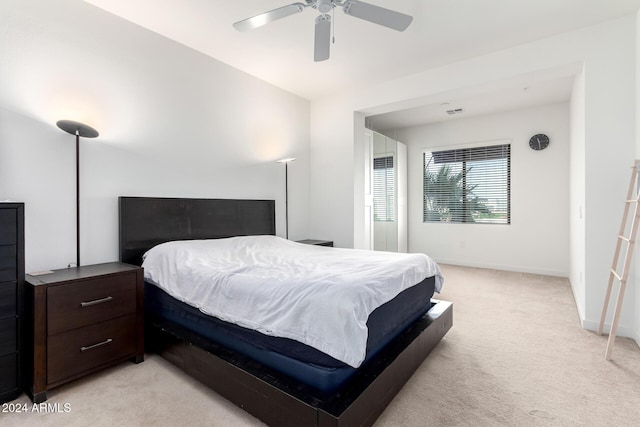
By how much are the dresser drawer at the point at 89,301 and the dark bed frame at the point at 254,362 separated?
1.01 feet

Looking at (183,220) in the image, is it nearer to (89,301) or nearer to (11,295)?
(89,301)

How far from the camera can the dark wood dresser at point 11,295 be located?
1.76m

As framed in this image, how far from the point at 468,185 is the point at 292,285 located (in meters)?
4.96

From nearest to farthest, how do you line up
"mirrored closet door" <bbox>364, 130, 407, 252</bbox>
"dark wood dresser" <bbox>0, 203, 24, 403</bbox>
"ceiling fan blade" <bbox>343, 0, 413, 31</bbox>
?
1. "dark wood dresser" <bbox>0, 203, 24, 403</bbox>
2. "ceiling fan blade" <bbox>343, 0, 413, 31</bbox>
3. "mirrored closet door" <bbox>364, 130, 407, 252</bbox>

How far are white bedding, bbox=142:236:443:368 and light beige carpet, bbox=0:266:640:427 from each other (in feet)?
1.71

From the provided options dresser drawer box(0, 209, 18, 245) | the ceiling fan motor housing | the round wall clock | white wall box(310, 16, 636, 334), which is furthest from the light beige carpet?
the round wall clock

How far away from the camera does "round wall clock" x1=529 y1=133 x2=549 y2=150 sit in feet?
16.1

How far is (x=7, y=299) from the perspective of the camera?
70.1 inches

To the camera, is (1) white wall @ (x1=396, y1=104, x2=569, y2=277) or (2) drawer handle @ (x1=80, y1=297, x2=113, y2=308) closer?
Answer: (2) drawer handle @ (x1=80, y1=297, x2=113, y2=308)

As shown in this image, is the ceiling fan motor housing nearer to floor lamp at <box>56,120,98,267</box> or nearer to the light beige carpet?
floor lamp at <box>56,120,98,267</box>

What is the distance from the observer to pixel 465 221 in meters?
5.71

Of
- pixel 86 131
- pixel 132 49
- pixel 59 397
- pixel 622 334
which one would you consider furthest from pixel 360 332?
pixel 132 49

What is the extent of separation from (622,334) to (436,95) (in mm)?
2856

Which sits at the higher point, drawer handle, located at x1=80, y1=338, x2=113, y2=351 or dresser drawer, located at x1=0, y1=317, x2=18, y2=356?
dresser drawer, located at x1=0, y1=317, x2=18, y2=356
